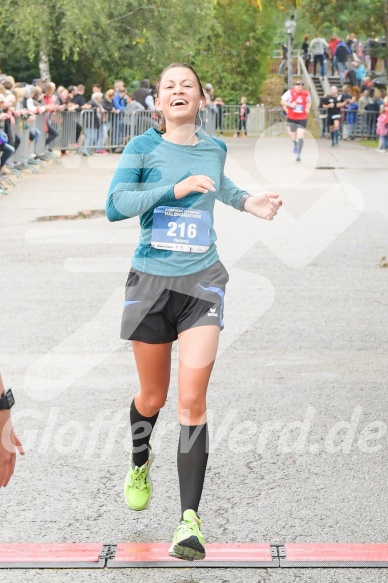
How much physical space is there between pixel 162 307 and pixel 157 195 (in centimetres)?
44

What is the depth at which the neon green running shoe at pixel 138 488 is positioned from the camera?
4828 millimetres

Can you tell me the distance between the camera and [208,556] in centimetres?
438

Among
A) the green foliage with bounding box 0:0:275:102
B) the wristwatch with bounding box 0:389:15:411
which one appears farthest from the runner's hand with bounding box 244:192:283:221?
the green foliage with bounding box 0:0:275:102

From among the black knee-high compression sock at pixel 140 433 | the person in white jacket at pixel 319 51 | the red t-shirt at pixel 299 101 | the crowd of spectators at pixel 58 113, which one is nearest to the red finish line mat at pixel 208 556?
the black knee-high compression sock at pixel 140 433

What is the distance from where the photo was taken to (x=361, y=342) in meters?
8.56

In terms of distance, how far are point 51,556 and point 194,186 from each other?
147 cm

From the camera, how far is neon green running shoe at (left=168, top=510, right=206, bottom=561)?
4.15m

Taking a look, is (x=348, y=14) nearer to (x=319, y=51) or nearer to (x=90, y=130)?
(x=319, y=51)

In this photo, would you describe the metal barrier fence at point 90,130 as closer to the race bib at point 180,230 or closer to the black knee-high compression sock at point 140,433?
the black knee-high compression sock at point 140,433

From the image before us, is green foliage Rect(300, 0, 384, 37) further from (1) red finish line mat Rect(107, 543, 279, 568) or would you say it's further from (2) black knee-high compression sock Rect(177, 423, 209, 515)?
(1) red finish line mat Rect(107, 543, 279, 568)

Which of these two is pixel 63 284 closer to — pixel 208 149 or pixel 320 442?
pixel 320 442

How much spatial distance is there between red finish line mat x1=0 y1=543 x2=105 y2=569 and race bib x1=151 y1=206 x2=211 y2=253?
1.19m

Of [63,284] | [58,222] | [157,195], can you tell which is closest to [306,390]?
[157,195]

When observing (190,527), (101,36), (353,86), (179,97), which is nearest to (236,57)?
(101,36)
